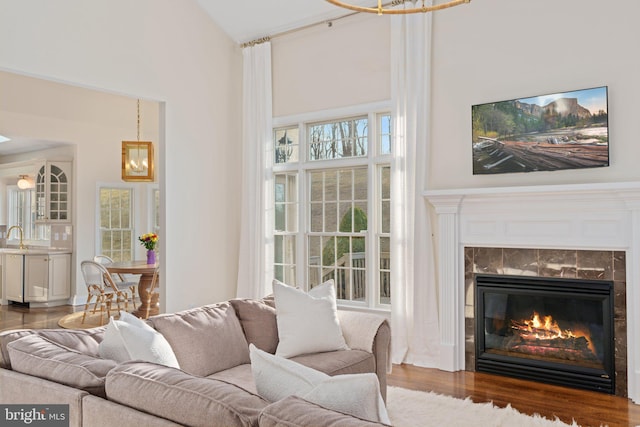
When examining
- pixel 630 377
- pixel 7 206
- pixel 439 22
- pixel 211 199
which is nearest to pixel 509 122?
pixel 439 22

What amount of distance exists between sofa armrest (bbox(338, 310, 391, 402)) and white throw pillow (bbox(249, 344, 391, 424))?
73.3 inches

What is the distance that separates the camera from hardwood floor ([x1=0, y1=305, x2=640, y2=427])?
144 inches

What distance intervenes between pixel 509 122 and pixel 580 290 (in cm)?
148

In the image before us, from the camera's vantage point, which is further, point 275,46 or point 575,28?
point 275,46

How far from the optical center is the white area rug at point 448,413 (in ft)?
11.3

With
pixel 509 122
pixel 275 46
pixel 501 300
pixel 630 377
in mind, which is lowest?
pixel 630 377

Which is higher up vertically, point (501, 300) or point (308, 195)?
point (308, 195)

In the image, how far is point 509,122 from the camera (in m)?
4.63

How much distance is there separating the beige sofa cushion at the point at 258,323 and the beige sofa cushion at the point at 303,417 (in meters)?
2.03

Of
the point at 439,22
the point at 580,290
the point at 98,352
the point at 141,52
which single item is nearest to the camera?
the point at 98,352

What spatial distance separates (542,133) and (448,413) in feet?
7.72

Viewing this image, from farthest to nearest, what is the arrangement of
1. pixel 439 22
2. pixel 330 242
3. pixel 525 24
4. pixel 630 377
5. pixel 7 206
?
pixel 7 206 < pixel 330 242 < pixel 439 22 < pixel 525 24 < pixel 630 377

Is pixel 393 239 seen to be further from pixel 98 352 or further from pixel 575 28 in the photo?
pixel 98 352

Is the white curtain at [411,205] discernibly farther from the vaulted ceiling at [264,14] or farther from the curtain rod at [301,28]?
the vaulted ceiling at [264,14]
